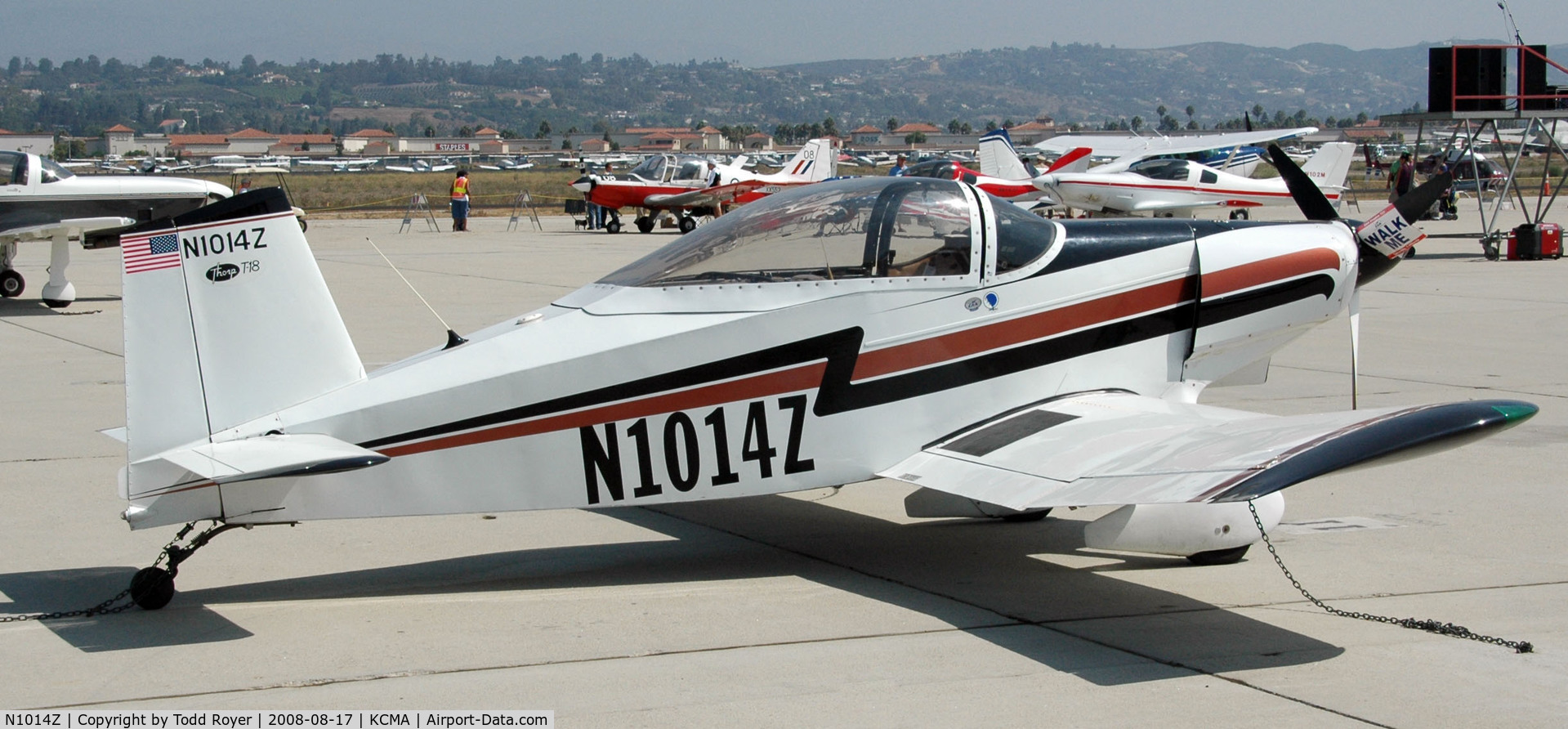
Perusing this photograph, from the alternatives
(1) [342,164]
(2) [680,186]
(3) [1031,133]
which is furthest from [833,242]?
(3) [1031,133]

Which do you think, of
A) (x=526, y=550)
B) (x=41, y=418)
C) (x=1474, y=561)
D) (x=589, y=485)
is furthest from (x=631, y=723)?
(x=41, y=418)

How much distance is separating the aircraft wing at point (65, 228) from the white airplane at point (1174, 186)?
20.9 m

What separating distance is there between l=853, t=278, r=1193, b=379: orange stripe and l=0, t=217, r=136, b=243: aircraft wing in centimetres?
1466

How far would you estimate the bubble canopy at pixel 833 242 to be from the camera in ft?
20.3

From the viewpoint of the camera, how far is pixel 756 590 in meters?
6.03

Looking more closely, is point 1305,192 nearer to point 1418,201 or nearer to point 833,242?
point 1418,201

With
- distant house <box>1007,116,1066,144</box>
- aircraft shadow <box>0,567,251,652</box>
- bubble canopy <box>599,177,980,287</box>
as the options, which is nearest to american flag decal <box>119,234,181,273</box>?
aircraft shadow <box>0,567,251,652</box>

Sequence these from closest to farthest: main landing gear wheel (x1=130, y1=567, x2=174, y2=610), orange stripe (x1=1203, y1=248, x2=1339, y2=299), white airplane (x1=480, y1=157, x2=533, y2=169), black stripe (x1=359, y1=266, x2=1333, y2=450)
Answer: main landing gear wheel (x1=130, y1=567, x2=174, y2=610) < black stripe (x1=359, y1=266, x2=1333, y2=450) < orange stripe (x1=1203, y1=248, x2=1339, y2=299) < white airplane (x1=480, y1=157, x2=533, y2=169)

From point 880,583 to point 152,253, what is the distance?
11.1 ft

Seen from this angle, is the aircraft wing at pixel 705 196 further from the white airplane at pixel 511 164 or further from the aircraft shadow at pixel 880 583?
the white airplane at pixel 511 164

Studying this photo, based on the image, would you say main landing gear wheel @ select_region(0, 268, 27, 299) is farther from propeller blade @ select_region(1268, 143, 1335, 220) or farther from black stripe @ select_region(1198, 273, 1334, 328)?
black stripe @ select_region(1198, 273, 1334, 328)

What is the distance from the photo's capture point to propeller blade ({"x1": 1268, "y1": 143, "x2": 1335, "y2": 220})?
7621 mm

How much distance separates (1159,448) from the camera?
18.2 feet

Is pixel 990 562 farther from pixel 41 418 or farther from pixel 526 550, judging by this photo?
pixel 41 418
